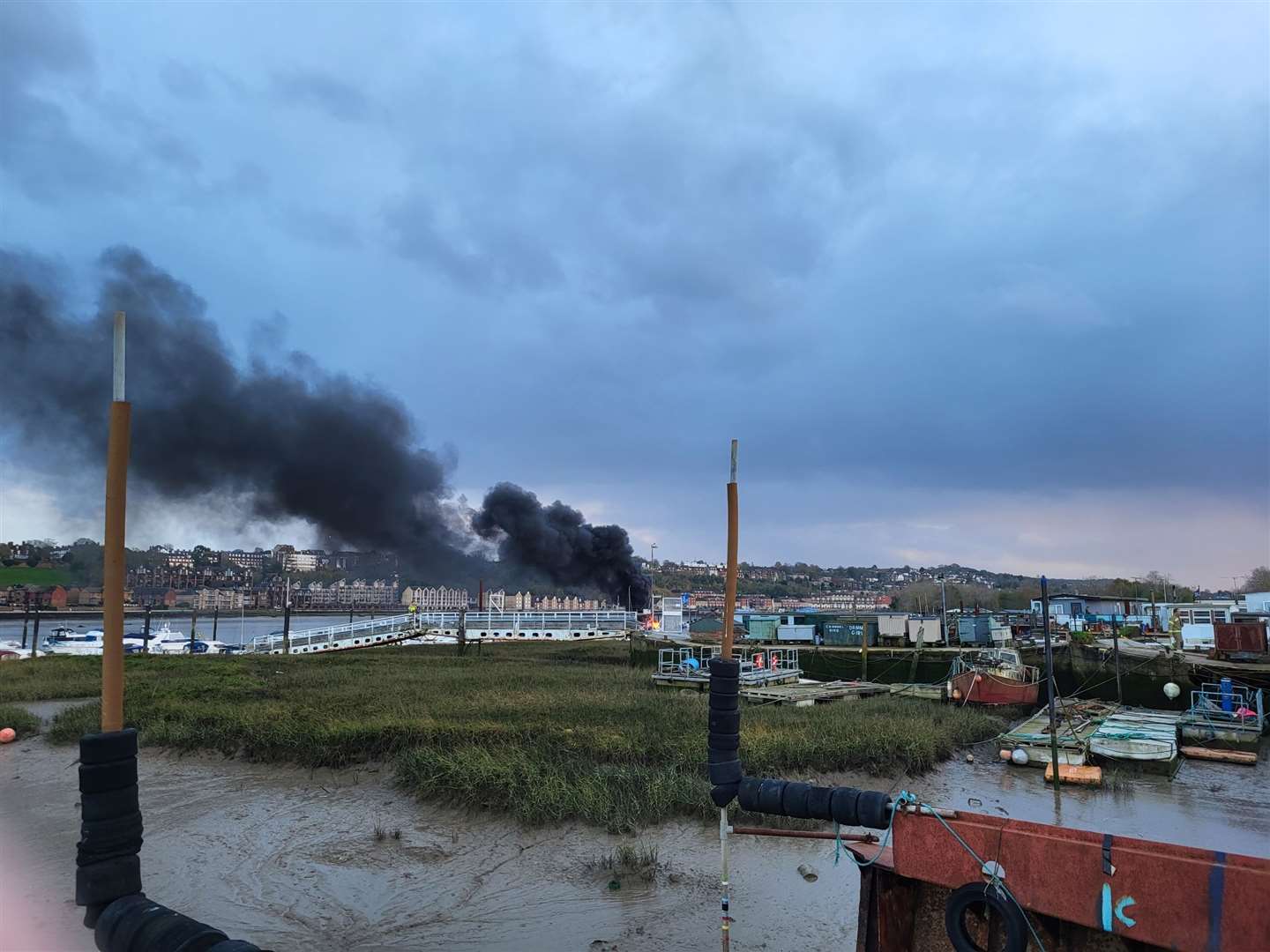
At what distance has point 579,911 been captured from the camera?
8.34 metres

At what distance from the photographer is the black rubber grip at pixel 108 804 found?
435 centimetres

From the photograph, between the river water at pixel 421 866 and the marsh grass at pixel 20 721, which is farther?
the marsh grass at pixel 20 721

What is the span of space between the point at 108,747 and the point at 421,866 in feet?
20.5

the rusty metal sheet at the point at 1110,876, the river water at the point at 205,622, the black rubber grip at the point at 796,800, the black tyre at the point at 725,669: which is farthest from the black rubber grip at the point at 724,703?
the river water at the point at 205,622

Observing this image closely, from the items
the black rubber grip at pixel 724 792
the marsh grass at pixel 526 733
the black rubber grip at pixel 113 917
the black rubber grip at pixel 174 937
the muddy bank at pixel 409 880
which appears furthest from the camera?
the marsh grass at pixel 526 733

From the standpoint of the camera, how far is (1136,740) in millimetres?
17969

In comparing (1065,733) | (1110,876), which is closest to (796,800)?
(1110,876)

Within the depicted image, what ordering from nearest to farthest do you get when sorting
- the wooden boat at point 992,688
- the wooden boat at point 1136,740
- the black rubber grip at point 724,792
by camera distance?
the black rubber grip at point 724,792 → the wooden boat at point 1136,740 → the wooden boat at point 992,688

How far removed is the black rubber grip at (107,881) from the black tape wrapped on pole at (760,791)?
3.92 meters

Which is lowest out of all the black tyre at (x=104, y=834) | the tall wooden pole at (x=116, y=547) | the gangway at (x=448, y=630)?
the gangway at (x=448, y=630)

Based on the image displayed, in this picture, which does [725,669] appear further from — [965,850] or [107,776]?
[107,776]

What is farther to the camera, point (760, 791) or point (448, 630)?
point (448, 630)

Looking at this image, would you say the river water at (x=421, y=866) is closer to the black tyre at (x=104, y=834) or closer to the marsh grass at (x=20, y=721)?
the marsh grass at (x=20, y=721)

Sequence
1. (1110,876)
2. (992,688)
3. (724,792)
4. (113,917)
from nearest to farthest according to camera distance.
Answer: (113,917) → (1110,876) → (724,792) → (992,688)
